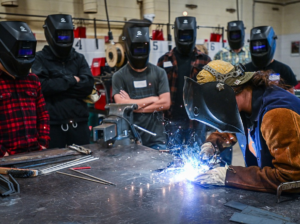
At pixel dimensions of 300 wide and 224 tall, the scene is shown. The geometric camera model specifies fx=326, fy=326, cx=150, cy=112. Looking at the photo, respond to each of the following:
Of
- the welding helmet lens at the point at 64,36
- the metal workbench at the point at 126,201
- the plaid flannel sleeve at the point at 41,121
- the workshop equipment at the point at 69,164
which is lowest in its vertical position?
the metal workbench at the point at 126,201

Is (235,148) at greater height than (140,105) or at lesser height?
lesser

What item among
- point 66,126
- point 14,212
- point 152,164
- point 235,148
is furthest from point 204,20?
point 14,212

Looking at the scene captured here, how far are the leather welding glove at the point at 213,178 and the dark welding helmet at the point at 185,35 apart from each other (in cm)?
231

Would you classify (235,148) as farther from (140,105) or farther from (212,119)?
(212,119)

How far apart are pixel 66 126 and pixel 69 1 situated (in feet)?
9.33

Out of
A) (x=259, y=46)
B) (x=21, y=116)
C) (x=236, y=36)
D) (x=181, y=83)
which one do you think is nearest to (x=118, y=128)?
(x=21, y=116)

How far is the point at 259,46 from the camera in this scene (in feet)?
12.3

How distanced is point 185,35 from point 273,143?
2.58 meters

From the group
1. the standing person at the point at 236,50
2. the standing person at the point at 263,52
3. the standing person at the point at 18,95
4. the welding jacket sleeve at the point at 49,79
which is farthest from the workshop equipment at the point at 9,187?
the standing person at the point at 236,50

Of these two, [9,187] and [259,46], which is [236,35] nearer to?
[259,46]

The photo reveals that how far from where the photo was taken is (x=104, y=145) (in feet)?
8.06

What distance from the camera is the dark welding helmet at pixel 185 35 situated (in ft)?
12.1

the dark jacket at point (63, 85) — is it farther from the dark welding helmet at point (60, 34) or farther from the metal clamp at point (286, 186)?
the metal clamp at point (286, 186)

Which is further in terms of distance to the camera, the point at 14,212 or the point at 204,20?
the point at 204,20
